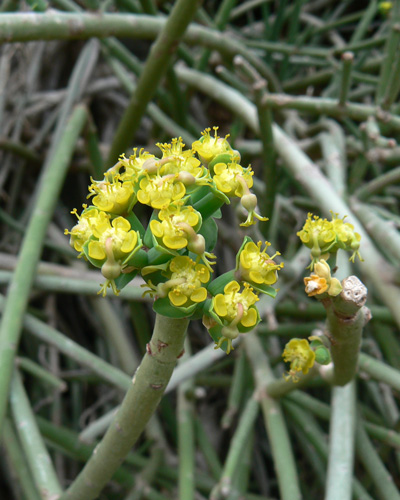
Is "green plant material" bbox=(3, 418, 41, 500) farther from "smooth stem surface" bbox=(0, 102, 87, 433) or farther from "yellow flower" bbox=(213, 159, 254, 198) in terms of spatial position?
"yellow flower" bbox=(213, 159, 254, 198)

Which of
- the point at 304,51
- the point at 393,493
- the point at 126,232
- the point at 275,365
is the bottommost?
the point at 393,493

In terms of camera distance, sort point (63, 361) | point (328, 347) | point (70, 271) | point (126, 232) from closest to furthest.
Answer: point (126, 232)
point (328, 347)
point (70, 271)
point (63, 361)

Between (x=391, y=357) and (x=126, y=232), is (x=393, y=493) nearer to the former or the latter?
(x=391, y=357)

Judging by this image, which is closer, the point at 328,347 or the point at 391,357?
the point at 328,347

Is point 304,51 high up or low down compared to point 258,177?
up

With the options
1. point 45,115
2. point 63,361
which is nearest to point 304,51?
point 45,115

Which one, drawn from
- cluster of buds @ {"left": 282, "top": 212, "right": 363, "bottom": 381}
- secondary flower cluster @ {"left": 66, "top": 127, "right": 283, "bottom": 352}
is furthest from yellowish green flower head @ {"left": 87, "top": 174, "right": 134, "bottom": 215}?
cluster of buds @ {"left": 282, "top": 212, "right": 363, "bottom": 381}

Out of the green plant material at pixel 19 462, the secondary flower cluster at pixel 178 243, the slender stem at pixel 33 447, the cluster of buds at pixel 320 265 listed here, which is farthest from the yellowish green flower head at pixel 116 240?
the green plant material at pixel 19 462

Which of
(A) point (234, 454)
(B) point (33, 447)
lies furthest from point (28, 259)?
(A) point (234, 454)

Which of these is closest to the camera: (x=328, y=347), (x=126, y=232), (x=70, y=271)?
(x=126, y=232)
